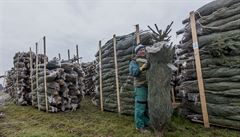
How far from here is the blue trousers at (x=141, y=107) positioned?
468 cm

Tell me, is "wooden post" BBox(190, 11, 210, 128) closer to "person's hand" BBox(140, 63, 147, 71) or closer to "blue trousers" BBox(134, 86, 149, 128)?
"blue trousers" BBox(134, 86, 149, 128)

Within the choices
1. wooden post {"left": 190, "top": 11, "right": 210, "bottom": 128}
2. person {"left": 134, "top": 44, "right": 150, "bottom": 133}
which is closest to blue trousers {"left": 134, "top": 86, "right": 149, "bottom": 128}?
person {"left": 134, "top": 44, "right": 150, "bottom": 133}

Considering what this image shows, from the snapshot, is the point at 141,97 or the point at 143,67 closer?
the point at 143,67

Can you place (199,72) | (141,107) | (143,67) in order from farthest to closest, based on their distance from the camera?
(199,72) → (141,107) → (143,67)

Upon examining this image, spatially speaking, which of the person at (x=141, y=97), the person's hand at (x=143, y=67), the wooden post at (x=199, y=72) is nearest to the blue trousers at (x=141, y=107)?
the person at (x=141, y=97)

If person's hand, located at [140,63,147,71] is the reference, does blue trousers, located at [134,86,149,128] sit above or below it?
below

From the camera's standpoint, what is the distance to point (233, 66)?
4.39m

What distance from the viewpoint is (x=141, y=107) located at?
4.67m

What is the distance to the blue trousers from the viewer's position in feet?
15.4

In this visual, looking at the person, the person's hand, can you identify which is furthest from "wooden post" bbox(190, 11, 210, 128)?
the person's hand

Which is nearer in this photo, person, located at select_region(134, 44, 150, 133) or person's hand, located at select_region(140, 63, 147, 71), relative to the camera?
person's hand, located at select_region(140, 63, 147, 71)

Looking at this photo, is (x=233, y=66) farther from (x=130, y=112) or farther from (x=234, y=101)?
(x=130, y=112)

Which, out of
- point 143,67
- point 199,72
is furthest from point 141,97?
point 199,72

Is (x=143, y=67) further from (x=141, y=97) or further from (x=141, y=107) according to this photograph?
(x=141, y=107)
